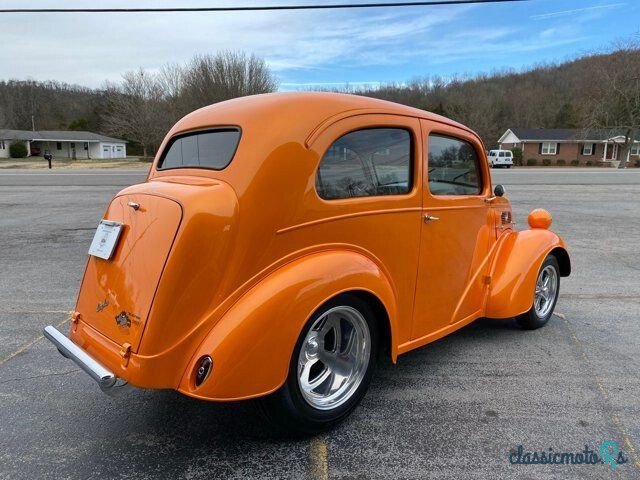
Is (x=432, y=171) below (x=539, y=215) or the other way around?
the other way around

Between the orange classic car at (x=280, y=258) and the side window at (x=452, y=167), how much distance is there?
0.08 feet

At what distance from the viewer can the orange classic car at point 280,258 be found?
234 cm

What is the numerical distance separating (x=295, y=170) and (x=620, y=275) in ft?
19.1

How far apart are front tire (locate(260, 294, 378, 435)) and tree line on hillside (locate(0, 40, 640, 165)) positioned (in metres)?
47.2

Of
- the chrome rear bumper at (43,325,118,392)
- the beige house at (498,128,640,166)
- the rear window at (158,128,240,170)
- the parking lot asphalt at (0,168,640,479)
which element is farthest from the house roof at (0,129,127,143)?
the chrome rear bumper at (43,325,118,392)

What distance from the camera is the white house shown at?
72.2 m

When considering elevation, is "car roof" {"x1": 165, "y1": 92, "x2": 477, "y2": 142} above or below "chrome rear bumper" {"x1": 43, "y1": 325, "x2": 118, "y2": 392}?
above

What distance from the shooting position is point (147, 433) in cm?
282

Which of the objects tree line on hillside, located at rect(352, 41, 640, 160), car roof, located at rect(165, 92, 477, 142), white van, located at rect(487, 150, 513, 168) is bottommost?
car roof, located at rect(165, 92, 477, 142)

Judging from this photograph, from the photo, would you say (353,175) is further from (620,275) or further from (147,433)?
(620,275)

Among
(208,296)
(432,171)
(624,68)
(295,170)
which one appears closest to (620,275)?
(432,171)

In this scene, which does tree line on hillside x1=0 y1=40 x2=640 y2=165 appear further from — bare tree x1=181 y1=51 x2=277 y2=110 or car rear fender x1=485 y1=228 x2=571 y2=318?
car rear fender x1=485 y1=228 x2=571 y2=318

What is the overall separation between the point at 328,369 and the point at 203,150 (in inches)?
62.3

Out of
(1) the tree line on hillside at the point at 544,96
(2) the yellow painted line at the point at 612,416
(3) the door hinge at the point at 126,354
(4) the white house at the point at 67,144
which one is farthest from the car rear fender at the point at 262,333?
(4) the white house at the point at 67,144
